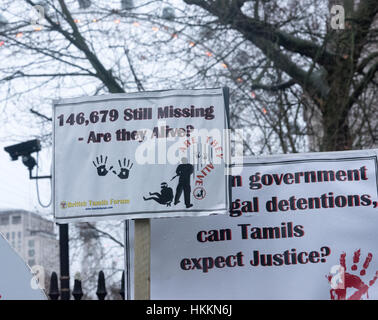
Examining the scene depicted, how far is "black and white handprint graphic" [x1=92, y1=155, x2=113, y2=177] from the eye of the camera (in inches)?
214

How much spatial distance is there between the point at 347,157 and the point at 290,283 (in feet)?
3.74

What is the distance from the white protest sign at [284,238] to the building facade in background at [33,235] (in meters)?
12.2

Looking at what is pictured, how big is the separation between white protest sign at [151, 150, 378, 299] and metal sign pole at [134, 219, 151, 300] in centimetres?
33

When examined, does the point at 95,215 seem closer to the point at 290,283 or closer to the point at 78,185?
the point at 78,185

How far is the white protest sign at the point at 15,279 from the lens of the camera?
17.2 feet

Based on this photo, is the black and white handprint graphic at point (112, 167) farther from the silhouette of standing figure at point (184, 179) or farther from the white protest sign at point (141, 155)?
the silhouette of standing figure at point (184, 179)

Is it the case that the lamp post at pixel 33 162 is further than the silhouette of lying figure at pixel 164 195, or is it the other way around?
the lamp post at pixel 33 162

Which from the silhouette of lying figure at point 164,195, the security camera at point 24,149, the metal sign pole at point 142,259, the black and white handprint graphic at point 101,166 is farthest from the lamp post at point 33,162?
the silhouette of lying figure at point 164,195

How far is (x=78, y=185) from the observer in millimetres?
5496

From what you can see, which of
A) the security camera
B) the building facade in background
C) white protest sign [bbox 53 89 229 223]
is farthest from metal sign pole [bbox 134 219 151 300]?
the building facade in background

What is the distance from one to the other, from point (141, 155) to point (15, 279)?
1.31 m

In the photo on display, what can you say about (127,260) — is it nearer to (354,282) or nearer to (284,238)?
(284,238)

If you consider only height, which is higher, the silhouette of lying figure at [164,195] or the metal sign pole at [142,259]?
the silhouette of lying figure at [164,195]
